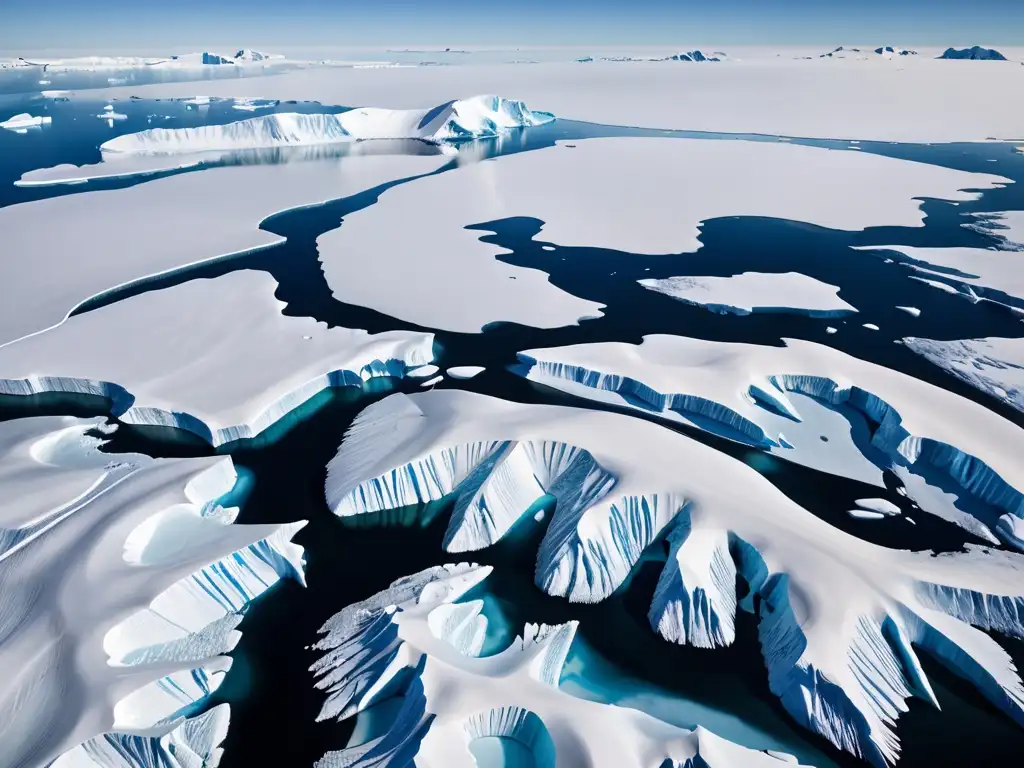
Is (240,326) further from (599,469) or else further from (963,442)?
(963,442)

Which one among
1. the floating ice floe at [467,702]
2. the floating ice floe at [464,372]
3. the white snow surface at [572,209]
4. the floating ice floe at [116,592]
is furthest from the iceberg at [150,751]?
the white snow surface at [572,209]

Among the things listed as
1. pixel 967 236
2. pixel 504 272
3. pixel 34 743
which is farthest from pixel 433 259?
pixel 967 236

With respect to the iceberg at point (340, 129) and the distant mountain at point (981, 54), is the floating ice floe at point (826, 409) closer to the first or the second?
the iceberg at point (340, 129)

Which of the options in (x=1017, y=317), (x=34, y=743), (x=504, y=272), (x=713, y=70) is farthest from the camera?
(x=713, y=70)

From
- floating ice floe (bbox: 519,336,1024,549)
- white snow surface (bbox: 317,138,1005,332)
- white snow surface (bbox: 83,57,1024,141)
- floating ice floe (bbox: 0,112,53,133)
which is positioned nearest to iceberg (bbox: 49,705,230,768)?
floating ice floe (bbox: 519,336,1024,549)

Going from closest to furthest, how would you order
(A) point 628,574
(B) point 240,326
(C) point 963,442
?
(A) point 628,574, (C) point 963,442, (B) point 240,326

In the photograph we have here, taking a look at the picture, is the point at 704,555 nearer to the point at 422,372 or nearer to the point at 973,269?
the point at 422,372
